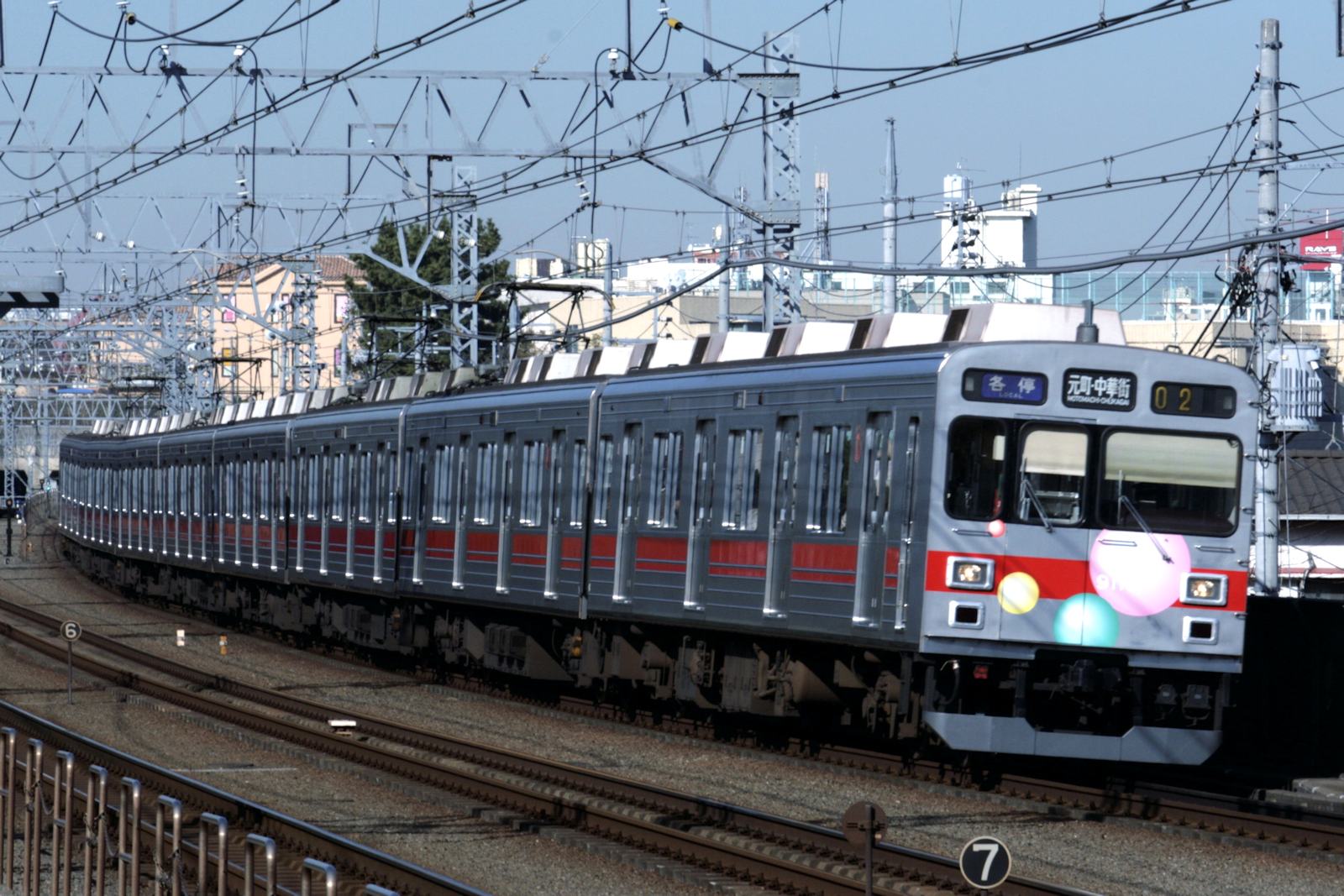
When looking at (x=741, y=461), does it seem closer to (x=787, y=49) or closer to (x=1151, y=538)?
(x=1151, y=538)

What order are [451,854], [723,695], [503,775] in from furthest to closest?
[723,695], [503,775], [451,854]

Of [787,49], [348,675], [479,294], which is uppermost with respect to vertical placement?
[787,49]

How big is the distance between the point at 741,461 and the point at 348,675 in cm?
1070

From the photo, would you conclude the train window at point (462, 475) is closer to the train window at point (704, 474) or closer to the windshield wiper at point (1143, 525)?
the train window at point (704, 474)

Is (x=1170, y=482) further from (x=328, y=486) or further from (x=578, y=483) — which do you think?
(x=328, y=486)

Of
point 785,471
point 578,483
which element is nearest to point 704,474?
point 785,471

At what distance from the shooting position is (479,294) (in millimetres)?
29562

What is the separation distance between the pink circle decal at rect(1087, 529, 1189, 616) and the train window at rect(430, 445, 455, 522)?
10.5 m

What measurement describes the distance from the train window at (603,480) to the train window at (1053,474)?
565 centimetres

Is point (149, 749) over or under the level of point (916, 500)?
under

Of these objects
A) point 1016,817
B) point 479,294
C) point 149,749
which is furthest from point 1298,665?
point 479,294

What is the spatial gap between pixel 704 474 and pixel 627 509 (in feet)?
5.18

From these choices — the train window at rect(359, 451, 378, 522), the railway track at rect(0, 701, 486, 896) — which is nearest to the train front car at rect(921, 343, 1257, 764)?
the railway track at rect(0, 701, 486, 896)

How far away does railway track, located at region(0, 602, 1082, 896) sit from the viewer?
10.8 m
